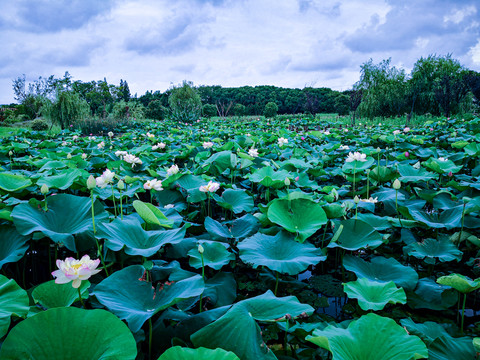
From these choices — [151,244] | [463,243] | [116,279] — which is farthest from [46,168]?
[463,243]

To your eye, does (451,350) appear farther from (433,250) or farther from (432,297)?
(433,250)

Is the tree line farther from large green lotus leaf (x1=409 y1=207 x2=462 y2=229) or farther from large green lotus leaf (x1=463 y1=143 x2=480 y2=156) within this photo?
large green lotus leaf (x1=409 y1=207 x2=462 y2=229)

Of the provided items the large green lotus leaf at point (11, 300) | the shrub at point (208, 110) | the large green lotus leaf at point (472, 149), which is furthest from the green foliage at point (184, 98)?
the large green lotus leaf at point (11, 300)

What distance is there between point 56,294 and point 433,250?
4.70ft

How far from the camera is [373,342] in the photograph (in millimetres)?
661

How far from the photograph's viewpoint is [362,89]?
1399 cm

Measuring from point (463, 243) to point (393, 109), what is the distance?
14.0m

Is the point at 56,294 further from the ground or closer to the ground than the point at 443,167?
closer to the ground

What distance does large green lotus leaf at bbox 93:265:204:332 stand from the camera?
0.77 m

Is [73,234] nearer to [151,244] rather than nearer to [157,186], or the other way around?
[151,244]

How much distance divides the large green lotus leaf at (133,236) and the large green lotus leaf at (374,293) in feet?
2.03

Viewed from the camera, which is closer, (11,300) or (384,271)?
(11,300)

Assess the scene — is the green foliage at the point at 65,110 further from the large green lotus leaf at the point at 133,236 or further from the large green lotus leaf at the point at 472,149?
the large green lotus leaf at the point at 472,149

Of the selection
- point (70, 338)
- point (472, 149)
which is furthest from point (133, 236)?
point (472, 149)
